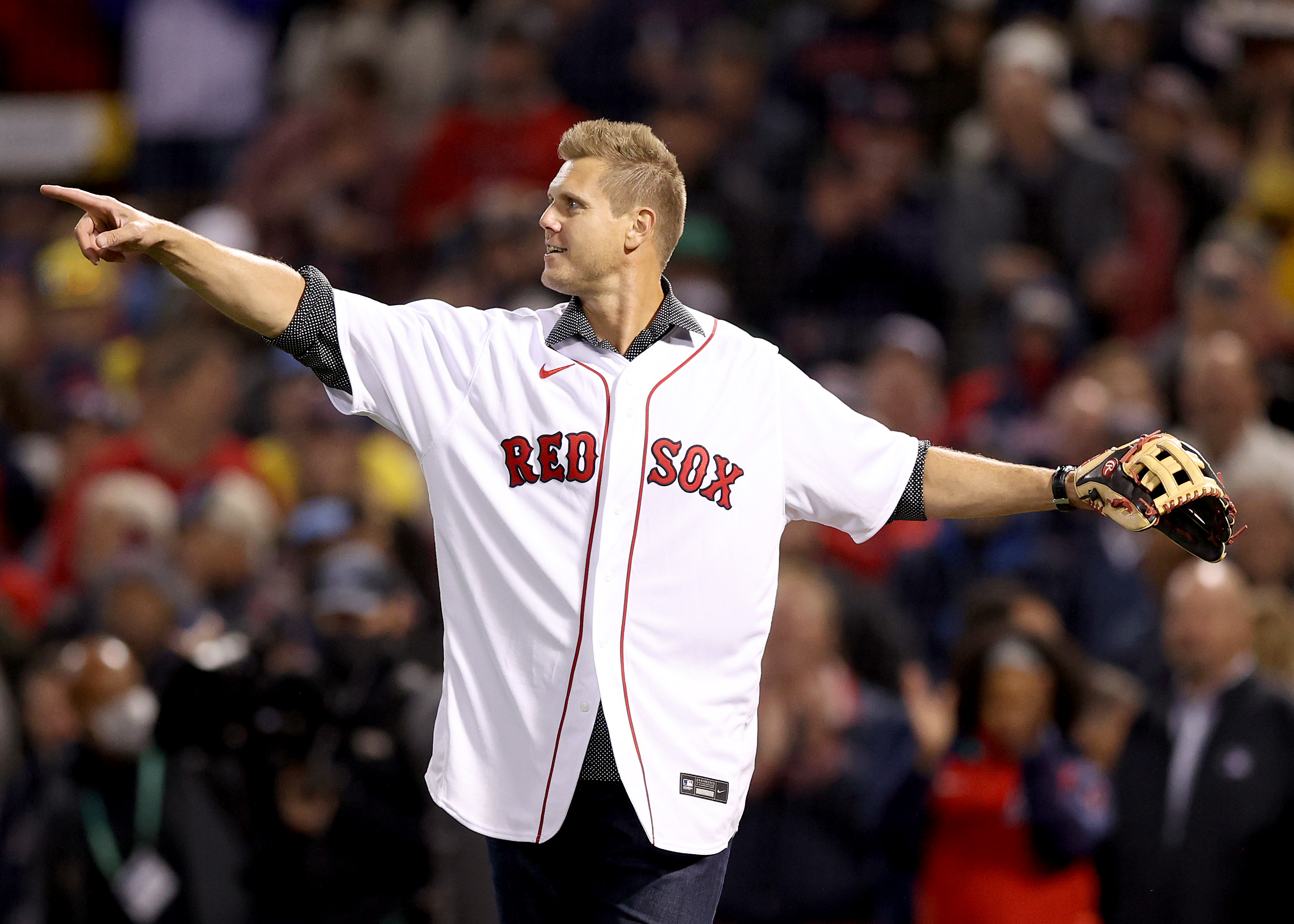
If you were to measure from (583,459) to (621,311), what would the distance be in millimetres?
334

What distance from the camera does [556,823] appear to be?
3.29 meters

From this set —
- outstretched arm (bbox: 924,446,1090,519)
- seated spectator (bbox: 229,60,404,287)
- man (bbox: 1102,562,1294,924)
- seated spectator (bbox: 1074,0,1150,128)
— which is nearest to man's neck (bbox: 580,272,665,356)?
outstretched arm (bbox: 924,446,1090,519)

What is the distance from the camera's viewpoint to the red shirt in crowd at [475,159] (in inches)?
391

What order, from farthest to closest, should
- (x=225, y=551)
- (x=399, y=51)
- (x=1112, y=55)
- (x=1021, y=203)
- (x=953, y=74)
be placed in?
1. (x=399, y=51)
2. (x=953, y=74)
3. (x=1112, y=55)
4. (x=1021, y=203)
5. (x=225, y=551)

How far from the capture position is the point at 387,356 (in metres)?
3.44

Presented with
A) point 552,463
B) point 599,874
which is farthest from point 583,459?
point 599,874

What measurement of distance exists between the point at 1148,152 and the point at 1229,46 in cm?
96

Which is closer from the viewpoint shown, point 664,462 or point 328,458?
point 664,462

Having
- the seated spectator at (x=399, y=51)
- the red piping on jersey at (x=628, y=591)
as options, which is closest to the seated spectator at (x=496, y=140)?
the seated spectator at (x=399, y=51)

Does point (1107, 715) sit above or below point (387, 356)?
below

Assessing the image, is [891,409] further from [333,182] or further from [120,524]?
[333,182]

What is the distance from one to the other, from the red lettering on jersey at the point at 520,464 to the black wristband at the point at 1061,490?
0.98 meters

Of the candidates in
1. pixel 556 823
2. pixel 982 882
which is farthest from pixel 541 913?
pixel 982 882

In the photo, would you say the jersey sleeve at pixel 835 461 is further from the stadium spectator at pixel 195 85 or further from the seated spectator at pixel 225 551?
the stadium spectator at pixel 195 85
